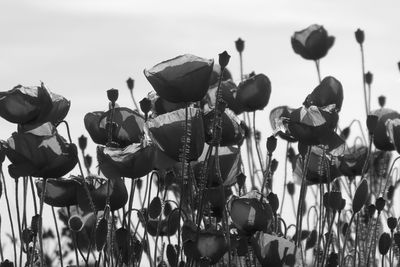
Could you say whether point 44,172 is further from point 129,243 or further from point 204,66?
point 204,66

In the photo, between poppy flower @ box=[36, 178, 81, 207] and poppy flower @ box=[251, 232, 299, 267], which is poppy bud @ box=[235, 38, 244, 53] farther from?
poppy flower @ box=[251, 232, 299, 267]

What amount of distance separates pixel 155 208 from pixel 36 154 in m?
0.40

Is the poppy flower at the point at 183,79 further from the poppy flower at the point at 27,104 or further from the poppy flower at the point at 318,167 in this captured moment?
the poppy flower at the point at 318,167

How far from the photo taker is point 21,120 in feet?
6.05

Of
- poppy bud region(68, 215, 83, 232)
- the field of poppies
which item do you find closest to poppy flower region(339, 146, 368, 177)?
the field of poppies

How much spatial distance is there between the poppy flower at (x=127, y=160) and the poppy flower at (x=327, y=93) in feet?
1.91

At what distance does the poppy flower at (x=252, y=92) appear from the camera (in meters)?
2.38

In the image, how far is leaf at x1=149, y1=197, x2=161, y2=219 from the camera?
2056 mm

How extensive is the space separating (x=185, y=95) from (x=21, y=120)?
0.35 meters

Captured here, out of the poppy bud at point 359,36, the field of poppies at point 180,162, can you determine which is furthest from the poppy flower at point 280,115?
the poppy bud at point 359,36

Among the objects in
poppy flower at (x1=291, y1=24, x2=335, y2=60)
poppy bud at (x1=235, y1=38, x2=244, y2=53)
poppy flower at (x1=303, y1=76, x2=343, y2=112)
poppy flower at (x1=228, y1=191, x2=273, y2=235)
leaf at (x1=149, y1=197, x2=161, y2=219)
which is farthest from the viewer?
poppy flower at (x1=291, y1=24, x2=335, y2=60)

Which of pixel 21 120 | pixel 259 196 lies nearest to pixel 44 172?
pixel 21 120

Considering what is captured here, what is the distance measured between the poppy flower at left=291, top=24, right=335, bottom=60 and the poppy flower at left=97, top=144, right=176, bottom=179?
4.72 ft

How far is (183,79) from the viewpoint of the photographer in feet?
5.65
